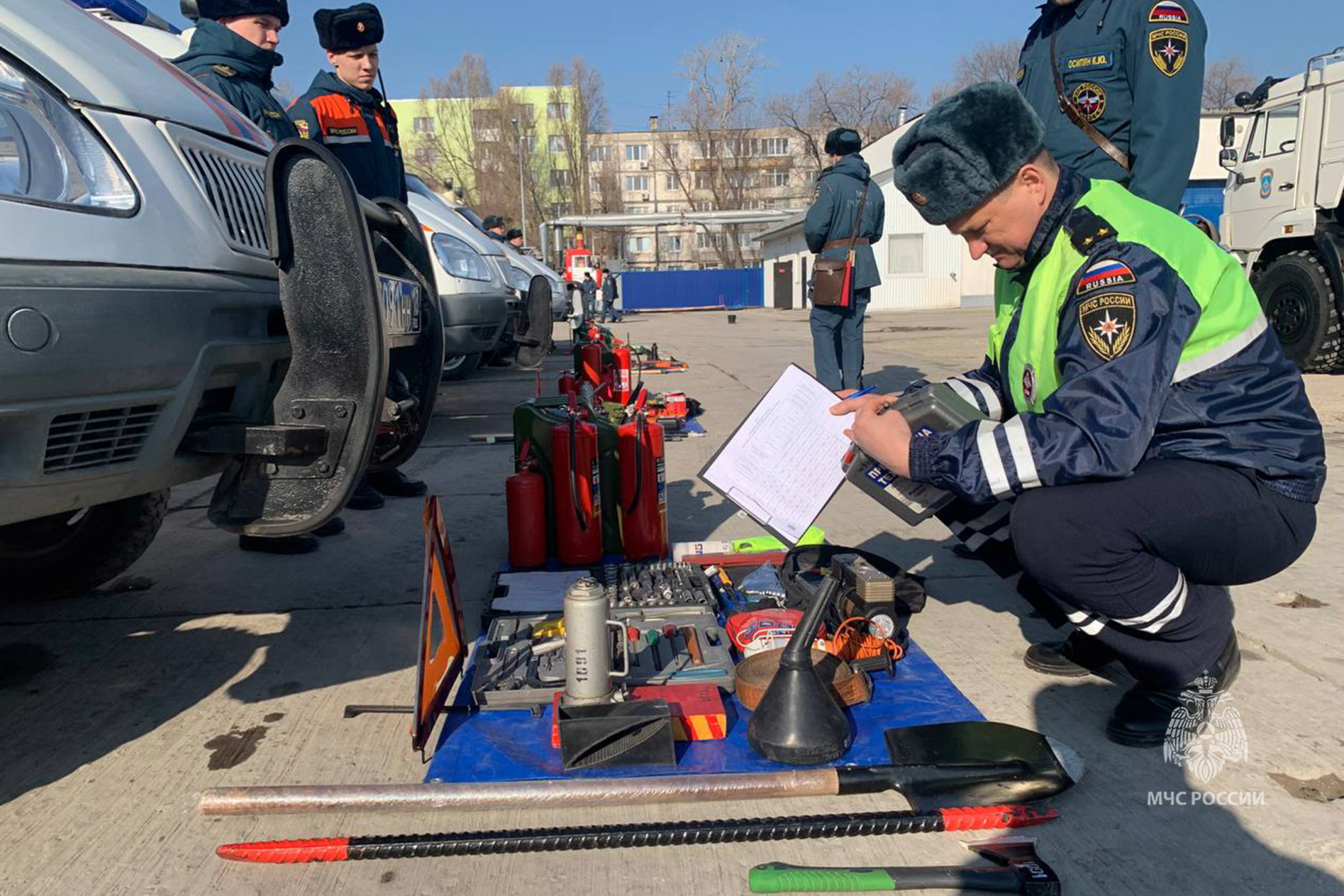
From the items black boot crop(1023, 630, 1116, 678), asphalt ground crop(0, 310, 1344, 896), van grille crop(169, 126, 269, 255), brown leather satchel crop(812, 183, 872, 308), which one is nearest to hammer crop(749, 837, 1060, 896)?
asphalt ground crop(0, 310, 1344, 896)

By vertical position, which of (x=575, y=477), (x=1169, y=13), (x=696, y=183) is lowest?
(x=575, y=477)

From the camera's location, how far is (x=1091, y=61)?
3.29 meters

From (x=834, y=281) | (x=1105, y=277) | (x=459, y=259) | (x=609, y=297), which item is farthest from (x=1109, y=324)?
(x=609, y=297)

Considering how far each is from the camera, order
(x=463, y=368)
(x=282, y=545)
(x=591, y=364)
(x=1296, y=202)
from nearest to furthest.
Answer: (x=282, y=545) → (x=591, y=364) → (x=1296, y=202) → (x=463, y=368)

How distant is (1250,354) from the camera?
82.2 inches

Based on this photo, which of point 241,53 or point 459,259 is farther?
point 459,259

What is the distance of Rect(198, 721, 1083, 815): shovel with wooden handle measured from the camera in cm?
192

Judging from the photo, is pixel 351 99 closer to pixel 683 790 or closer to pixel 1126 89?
pixel 1126 89

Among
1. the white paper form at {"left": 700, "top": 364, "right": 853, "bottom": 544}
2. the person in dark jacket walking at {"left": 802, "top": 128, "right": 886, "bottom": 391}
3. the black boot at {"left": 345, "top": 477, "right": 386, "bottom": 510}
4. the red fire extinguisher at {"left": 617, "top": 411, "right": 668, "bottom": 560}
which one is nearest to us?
the white paper form at {"left": 700, "top": 364, "right": 853, "bottom": 544}

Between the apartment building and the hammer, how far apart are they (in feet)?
137

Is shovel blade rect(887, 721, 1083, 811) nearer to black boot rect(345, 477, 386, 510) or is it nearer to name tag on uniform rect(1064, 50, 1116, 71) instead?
name tag on uniform rect(1064, 50, 1116, 71)

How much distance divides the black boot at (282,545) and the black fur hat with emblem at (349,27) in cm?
228

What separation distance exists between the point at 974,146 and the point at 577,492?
1896mm

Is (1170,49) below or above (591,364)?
above
